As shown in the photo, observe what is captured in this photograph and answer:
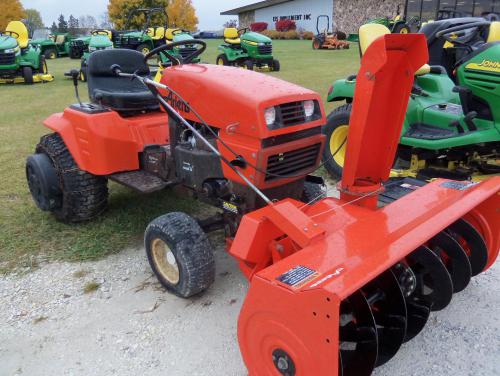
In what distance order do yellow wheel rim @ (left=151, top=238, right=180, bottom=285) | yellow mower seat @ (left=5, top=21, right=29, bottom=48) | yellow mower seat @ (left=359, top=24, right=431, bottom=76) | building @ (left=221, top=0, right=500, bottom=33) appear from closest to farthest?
yellow wheel rim @ (left=151, top=238, right=180, bottom=285) → yellow mower seat @ (left=359, top=24, right=431, bottom=76) → yellow mower seat @ (left=5, top=21, right=29, bottom=48) → building @ (left=221, top=0, right=500, bottom=33)

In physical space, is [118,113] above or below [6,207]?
above

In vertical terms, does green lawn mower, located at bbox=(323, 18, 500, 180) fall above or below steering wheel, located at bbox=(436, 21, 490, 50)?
below

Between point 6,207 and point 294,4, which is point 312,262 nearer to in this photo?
point 6,207

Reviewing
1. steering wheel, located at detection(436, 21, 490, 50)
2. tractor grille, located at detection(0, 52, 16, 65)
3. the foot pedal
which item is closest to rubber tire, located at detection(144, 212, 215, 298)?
the foot pedal

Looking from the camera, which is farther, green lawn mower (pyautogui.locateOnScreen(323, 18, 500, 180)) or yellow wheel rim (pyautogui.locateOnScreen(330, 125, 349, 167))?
yellow wheel rim (pyautogui.locateOnScreen(330, 125, 349, 167))

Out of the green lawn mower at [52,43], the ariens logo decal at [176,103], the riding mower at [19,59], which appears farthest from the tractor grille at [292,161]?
the green lawn mower at [52,43]

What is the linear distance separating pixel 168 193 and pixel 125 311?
1694 millimetres

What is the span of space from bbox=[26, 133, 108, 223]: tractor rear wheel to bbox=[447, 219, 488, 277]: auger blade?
2486 millimetres

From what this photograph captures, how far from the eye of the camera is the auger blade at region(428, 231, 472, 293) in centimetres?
231

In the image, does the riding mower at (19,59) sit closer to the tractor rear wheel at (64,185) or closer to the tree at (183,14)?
the tractor rear wheel at (64,185)

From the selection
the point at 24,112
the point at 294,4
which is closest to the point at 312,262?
the point at 24,112

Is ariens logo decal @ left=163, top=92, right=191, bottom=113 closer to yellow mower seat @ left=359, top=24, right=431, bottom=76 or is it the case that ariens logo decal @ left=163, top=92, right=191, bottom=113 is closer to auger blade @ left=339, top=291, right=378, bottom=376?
auger blade @ left=339, top=291, right=378, bottom=376

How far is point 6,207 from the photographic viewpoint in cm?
398

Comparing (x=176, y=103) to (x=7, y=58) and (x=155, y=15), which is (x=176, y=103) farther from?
(x=155, y=15)
